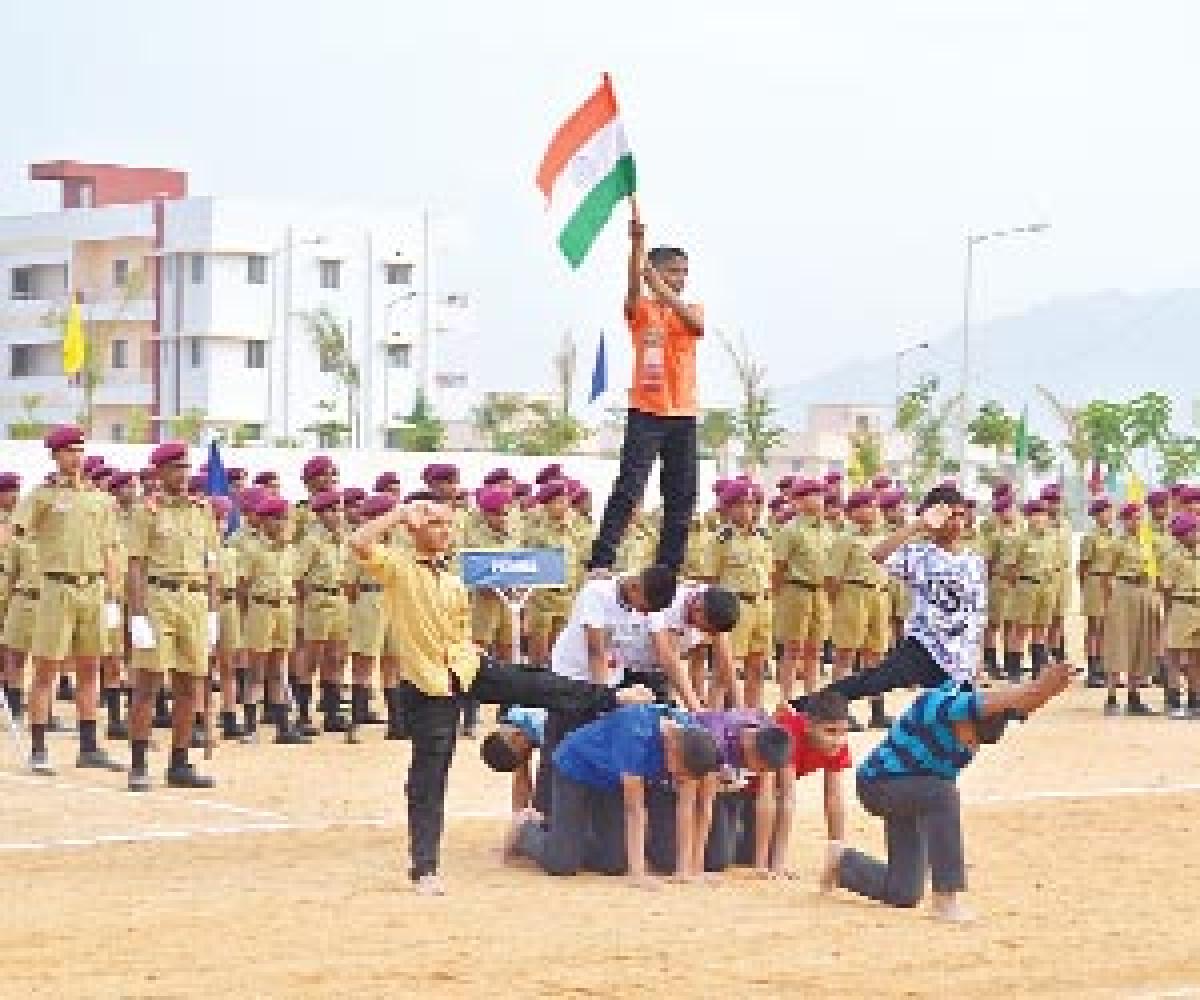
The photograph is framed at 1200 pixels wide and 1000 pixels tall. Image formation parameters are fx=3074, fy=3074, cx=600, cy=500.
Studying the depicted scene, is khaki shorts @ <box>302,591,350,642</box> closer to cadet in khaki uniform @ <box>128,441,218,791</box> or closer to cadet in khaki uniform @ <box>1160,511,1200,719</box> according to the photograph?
cadet in khaki uniform @ <box>128,441,218,791</box>

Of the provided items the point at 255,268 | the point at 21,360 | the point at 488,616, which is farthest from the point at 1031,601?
the point at 21,360

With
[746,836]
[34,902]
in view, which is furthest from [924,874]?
[34,902]

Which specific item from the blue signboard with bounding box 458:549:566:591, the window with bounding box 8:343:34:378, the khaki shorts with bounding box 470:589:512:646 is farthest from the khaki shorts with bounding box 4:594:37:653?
the window with bounding box 8:343:34:378

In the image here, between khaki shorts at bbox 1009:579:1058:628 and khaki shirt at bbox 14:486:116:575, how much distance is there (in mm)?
12764

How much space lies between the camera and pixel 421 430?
7131 cm

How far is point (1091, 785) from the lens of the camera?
2023cm

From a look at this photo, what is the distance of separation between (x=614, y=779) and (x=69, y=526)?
4986 millimetres

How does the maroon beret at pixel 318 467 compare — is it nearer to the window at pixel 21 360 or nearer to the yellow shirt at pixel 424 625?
the yellow shirt at pixel 424 625

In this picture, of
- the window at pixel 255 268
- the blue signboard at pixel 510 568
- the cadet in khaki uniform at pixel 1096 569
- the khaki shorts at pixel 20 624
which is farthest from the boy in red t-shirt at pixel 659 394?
the window at pixel 255 268

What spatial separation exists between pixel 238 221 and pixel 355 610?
186ft

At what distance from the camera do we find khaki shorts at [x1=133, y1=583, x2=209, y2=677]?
17.6 metres

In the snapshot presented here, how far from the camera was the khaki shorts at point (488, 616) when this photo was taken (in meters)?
23.3

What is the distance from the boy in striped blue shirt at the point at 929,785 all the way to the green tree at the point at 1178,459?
60416mm

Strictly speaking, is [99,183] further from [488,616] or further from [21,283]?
[488,616]
